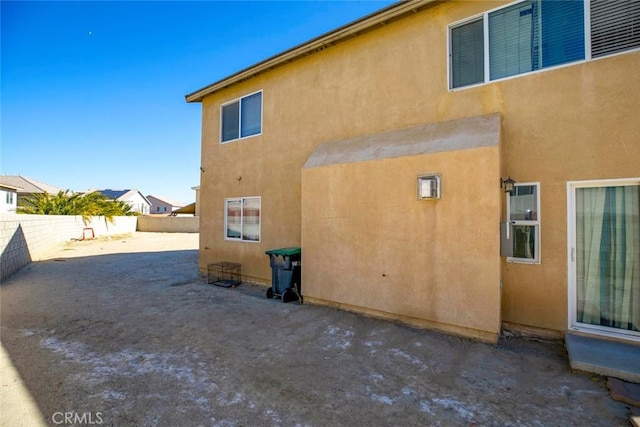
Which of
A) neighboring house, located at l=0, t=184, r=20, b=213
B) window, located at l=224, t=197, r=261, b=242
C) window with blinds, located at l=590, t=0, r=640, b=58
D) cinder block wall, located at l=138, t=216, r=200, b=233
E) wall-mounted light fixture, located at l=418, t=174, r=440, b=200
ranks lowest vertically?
cinder block wall, located at l=138, t=216, r=200, b=233

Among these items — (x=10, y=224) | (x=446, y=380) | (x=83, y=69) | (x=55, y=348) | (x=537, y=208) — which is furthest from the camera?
(x=83, y=69)

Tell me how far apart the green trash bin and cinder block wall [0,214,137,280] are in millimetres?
9604

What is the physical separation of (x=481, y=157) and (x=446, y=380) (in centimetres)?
348

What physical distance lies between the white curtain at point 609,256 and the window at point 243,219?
779 centimetres

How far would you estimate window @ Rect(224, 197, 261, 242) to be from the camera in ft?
31.7

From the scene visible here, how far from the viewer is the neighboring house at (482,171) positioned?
189 inches

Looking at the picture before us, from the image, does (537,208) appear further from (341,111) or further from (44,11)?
(44,11)

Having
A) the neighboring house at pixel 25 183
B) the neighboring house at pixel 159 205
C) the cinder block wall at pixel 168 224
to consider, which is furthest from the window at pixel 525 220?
the neighboring house at pixel 159 205

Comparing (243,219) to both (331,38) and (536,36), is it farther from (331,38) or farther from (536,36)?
(536,36)

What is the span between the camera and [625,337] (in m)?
4.60

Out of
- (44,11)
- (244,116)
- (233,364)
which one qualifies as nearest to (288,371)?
(233,364)

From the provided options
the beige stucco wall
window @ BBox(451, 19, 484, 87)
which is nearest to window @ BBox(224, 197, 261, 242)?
the beige stucco wall

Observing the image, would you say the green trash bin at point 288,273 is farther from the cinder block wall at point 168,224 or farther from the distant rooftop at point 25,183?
the distant rooftop at point 25,183

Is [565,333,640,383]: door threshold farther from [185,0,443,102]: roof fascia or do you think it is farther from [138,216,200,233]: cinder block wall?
[138,216,200,233]: cinder block wall
